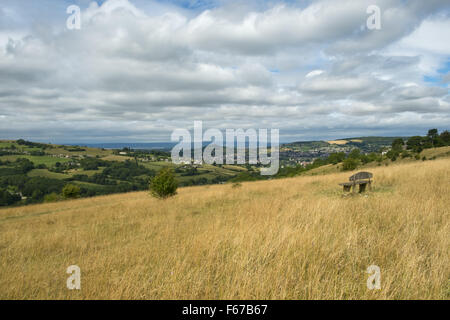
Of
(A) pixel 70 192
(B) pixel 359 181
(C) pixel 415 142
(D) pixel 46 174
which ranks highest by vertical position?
(C) pixel 415 142

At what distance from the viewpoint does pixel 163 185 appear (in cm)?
1507

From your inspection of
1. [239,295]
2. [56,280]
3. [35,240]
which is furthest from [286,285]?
[35,240]

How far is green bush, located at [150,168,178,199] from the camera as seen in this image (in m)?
15.1

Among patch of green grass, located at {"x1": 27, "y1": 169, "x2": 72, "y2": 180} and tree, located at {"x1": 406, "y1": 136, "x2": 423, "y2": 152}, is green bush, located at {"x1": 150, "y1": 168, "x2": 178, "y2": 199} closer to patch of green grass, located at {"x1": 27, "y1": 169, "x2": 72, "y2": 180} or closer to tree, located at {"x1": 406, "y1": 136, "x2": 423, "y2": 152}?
tree, located at {"x1": 406, "y1": 136, "x2": 423, "y2": 152}

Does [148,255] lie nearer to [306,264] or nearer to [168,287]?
[168,287]

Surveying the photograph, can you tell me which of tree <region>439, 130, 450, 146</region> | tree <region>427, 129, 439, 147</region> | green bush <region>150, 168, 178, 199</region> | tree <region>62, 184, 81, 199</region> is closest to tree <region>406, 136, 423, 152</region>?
tree <region>427, 129, 439, 147</region>

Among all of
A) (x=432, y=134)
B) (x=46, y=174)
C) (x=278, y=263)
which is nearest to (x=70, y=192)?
(x=278, y=263)

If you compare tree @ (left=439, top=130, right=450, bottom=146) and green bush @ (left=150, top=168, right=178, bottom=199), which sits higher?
tree @ (left=439, top=130, right=450, bottom=146)

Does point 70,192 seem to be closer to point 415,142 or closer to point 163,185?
point 163,185

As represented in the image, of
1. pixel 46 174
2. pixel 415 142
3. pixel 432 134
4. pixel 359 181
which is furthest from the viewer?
pixel 46 174

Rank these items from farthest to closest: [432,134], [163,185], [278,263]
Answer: [432,134]
[163,185]
[278,263]

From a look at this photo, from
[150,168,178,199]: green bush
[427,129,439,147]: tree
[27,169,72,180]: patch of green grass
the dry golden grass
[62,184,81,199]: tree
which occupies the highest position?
[427,129,439,147]: tree

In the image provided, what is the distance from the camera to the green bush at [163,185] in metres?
15.1

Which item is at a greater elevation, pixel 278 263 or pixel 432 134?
pixel 432 134
